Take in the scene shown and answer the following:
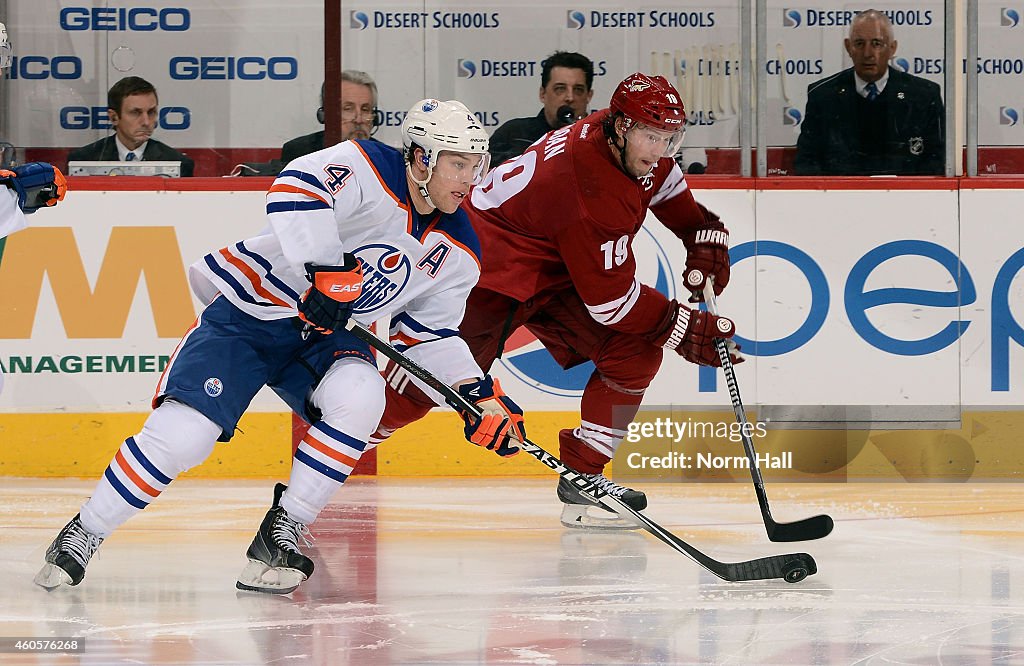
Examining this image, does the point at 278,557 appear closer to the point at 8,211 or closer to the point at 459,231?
the point at 459,231

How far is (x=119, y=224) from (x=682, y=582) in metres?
2.40

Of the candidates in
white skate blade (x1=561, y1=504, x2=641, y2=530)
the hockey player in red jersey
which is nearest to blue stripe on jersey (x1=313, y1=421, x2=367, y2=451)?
the hockey player in red jersey

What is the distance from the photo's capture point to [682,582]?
10.2 feet

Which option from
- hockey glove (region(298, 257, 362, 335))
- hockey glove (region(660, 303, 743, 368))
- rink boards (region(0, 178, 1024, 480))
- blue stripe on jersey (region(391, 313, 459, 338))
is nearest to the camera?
hockey glove (region(298, 257, 362, 335))

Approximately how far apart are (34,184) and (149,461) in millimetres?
735

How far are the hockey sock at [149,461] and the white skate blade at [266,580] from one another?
0.26m

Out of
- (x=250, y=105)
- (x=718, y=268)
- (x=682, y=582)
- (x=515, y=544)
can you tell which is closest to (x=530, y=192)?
(x=718, y=268)

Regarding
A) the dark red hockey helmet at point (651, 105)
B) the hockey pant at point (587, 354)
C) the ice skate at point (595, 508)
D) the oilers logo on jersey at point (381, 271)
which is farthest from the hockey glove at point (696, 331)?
the oilers logo on jersey at point (381, 271)

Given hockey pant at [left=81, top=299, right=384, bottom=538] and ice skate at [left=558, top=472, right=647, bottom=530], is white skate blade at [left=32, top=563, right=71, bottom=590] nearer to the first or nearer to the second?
hockey pant at [left=81, top=299, right=384, bottom=538]

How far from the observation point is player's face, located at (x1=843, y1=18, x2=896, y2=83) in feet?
15.9

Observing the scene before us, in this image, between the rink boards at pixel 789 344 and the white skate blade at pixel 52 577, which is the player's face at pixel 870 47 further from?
the white skate blade at pixel 52 577

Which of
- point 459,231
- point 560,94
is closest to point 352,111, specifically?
point 560,94

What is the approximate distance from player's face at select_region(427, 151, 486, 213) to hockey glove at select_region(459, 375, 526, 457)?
1.31ft

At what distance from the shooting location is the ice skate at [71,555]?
2871mm
